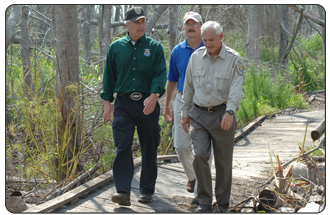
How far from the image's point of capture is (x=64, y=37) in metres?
6.99

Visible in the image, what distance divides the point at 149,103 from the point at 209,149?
0.77 meters

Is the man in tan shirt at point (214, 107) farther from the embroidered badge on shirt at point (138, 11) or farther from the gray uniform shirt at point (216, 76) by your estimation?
the embroidered badge on shirt at point (138, 11)

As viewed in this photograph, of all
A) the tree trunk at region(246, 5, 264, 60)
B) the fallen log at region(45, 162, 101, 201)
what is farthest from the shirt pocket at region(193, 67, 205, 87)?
the tree trunk at region(246, 5, 264, 60)

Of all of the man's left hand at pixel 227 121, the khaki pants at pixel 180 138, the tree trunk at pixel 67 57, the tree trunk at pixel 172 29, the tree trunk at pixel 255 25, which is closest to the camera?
the man's left hand at pixel 227 121

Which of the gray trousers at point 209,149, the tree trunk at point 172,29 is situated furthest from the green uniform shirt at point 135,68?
the tree trunk at point 172,29

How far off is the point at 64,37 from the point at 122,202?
8.83ft

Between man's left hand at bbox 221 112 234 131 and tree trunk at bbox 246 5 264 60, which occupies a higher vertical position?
tree trunk at bbox 246 5 264 60

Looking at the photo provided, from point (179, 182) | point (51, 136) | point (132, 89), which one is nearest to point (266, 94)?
point (179, 182)

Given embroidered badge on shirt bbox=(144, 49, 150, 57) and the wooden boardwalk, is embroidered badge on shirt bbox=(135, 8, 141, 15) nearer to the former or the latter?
embroidered badge on shirt bbox=(144, 49, 150, 57)

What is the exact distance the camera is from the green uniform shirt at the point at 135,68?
17.9 feet

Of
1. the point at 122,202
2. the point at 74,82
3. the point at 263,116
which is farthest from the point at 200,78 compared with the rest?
the point at 263,116

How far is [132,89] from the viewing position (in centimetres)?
544

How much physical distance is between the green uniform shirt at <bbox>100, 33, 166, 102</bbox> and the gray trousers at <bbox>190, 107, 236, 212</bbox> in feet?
1.87

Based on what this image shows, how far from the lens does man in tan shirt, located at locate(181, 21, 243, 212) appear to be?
505cm
